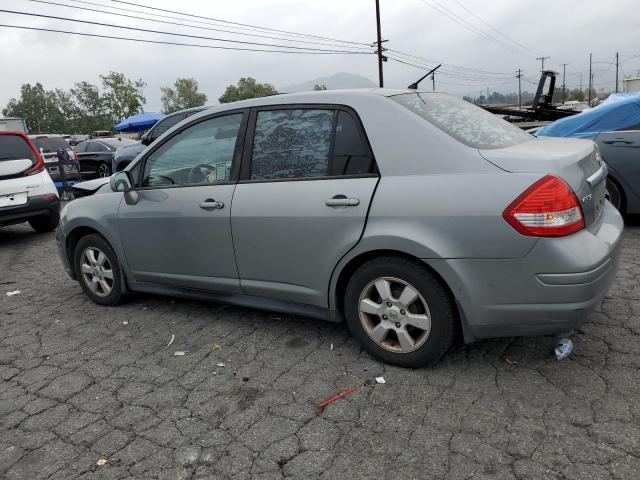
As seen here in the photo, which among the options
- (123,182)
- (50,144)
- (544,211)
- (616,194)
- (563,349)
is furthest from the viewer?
(50,144)

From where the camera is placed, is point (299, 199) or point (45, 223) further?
point (45, 223)

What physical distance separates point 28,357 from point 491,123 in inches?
141

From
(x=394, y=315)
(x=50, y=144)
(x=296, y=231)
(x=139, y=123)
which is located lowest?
(x=394, y=315)

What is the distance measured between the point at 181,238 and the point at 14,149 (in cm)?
560

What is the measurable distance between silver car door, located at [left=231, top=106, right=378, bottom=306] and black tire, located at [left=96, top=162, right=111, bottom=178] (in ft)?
48.1

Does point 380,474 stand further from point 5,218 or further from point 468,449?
point 5,218

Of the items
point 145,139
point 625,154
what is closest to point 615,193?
point 625,154

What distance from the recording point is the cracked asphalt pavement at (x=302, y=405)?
2.31 m

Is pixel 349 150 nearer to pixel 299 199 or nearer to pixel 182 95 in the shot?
pixel 299 199

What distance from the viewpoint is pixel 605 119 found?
20.8ft

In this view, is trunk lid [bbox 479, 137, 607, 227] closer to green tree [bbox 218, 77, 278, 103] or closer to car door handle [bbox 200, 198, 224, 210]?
car door handle [bbox 200, 198, 224, 210]

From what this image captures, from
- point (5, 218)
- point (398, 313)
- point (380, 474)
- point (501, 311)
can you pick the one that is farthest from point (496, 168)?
point (5, 218)

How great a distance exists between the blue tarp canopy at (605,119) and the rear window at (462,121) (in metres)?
3.36

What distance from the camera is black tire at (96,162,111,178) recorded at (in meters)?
16.6
